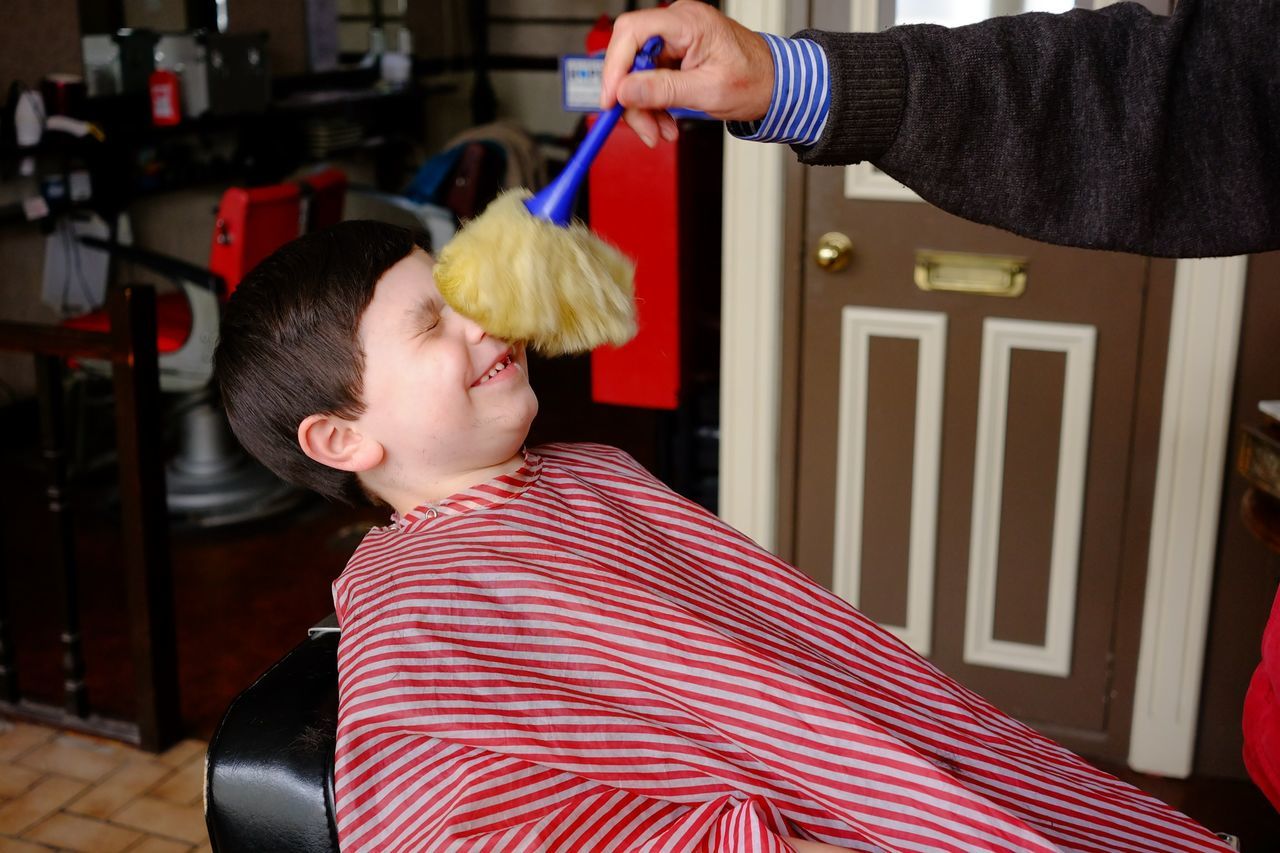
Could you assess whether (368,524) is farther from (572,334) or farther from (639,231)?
(572,334)

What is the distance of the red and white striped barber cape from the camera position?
3.81ft

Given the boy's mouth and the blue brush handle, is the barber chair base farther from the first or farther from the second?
the blue brush handle

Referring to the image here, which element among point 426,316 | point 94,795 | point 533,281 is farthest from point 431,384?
point 94,795

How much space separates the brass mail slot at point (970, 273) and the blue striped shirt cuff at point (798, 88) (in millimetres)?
1343

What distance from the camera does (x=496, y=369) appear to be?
137 centimetres

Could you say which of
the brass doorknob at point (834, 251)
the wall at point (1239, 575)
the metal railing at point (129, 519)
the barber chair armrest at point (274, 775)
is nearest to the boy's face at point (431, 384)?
the barber chair armrest at point (274, 775)

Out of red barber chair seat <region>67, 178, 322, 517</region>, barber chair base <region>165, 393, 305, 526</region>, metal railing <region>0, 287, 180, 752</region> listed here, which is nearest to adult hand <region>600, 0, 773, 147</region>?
metal railing <region>0, 287, 180, 752</region>

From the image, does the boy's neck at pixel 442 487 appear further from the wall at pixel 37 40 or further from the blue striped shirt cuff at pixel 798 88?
the wall at pixel 37 40

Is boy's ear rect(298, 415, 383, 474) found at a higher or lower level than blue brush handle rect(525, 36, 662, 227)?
lower

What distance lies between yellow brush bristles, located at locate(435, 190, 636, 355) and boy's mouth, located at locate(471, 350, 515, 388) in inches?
2.3

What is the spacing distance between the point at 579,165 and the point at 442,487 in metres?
0.40

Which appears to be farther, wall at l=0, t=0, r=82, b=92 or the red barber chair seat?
wall at l=0, t=0, r=82, b=92

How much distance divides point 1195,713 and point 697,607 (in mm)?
1754

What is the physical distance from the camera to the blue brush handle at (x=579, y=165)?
48.6 inches
